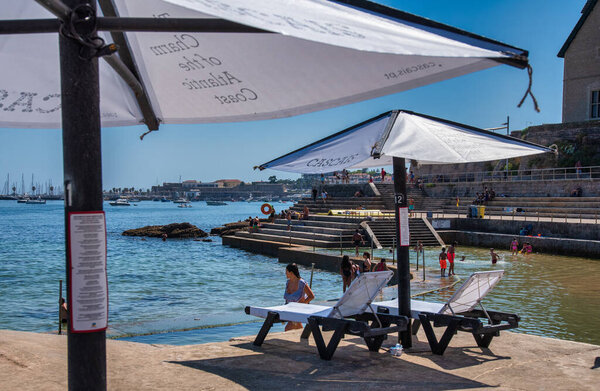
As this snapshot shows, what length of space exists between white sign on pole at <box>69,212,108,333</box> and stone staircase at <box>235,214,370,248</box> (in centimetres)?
2572

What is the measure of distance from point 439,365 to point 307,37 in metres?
4.90

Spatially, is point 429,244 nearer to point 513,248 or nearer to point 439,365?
point 513,248

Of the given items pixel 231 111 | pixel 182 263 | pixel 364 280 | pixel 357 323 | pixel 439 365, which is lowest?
pixel 182 263

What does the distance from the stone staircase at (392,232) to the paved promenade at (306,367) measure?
24086 millimetres

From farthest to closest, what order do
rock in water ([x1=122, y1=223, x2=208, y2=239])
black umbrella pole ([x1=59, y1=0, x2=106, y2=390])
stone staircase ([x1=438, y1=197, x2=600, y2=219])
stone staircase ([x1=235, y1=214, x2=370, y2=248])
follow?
rock in water ([x1=122, y1=223, x2=208, y2=239]), stone staircase ([x1=438, y1=197, x2=600, y2=219]), stone staircase ([x1=235, y1=214, x2=370, y2=248]), black umbrella pole ([x1=59, y1=0, x2=106, y2=390])

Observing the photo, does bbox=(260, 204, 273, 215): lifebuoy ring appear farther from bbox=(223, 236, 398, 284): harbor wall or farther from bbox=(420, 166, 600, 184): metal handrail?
bbox=(420, 166, 600, 184): metal handrail

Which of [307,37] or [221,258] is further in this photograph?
[221,258]

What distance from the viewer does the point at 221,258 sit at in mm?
34625

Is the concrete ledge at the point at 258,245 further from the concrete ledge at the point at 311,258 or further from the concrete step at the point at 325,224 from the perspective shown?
the concrete step at the point at 325,224

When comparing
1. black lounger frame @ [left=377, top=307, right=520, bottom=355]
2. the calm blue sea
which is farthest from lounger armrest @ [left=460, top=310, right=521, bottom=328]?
the calm blue sea

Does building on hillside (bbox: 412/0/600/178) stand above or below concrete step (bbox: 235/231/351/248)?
above

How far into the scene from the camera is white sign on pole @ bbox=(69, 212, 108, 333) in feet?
11.1

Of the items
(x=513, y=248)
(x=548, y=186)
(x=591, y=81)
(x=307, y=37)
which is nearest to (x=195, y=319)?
(x=307, y=37)

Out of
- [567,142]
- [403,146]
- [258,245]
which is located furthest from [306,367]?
[567,142]
